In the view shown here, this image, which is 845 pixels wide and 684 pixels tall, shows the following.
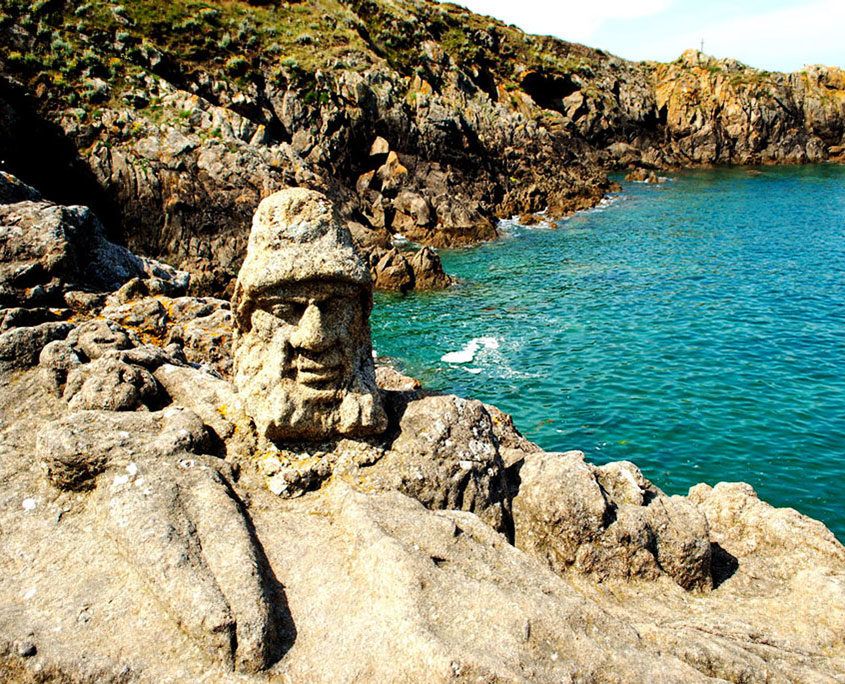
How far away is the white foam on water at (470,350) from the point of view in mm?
27156

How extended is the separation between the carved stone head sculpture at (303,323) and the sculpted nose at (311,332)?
1cm

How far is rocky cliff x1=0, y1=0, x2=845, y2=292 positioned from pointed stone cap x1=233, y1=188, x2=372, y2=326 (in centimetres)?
2221

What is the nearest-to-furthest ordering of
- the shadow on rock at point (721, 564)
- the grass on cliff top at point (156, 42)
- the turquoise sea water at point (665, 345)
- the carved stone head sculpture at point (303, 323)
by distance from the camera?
the carved stone head sculpture at point (303, 323), the shadow on rock at point (721, 564), the turquoise sea water at point (665, 345), the grass on cliff top at point (156, 42)

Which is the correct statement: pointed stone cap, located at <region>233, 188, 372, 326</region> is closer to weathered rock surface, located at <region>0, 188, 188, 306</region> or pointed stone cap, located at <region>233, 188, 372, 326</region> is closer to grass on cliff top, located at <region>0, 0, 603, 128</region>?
weathered rock surface, located at <region>0, 188, 188, 306</region>

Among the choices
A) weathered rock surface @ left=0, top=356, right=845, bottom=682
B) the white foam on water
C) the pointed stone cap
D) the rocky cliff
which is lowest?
the white foam on water

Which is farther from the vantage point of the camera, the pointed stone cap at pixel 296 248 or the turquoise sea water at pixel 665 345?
the turquoise sea water at pixel 665 345

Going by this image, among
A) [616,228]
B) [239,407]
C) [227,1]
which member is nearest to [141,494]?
[239,407]

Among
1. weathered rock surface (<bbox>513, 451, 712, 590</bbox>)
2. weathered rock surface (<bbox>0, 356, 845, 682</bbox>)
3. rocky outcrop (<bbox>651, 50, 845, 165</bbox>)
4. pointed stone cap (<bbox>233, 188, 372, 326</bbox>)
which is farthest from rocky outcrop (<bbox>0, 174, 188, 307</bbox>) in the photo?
rocky outcrop (<bbox>651, 50, 845, 165</bbox>)

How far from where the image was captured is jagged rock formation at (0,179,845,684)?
5.87 meters

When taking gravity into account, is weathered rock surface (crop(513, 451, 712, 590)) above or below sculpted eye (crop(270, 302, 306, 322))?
below

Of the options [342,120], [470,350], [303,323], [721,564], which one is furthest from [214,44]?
[721,564]

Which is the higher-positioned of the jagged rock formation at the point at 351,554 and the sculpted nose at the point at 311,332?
the sculpted nose at the point at 311,332

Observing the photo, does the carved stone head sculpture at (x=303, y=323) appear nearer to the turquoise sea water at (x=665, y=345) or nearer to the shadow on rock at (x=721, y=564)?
the shadow on rock at (x=721, y=564)

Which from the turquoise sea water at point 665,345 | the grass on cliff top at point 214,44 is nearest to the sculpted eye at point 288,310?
the turquoise sea water at point 665,345
